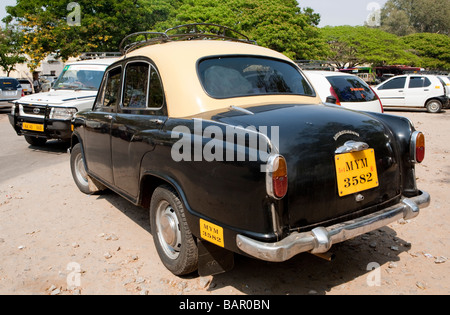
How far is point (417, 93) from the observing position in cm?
1689

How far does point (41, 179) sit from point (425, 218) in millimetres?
6080

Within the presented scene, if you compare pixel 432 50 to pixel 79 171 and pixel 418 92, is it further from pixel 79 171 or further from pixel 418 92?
pixel 79 171

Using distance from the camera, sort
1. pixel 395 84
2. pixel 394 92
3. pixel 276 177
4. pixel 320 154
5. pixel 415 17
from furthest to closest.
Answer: pixel 415 17 < pixel 395 84 < pixel 394 92 < pixel 320 154 < pixel 276 177

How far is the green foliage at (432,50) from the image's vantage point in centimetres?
5238

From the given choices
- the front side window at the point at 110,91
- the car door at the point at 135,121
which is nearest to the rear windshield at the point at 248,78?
the car door at the point at 135,121

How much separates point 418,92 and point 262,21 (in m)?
16.9

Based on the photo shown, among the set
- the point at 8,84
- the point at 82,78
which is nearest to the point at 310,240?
the point at 82,78

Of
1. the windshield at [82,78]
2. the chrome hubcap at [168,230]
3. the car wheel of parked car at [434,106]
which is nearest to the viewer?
the chrome hubcap at [168,230]

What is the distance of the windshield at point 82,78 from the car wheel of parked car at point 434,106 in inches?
548

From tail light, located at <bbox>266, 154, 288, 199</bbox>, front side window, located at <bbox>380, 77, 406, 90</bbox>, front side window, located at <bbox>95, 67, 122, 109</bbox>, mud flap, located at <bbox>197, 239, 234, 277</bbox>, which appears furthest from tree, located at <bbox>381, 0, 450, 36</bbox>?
tail light, located at <bbox>266, 154, 288, 199</bbox>

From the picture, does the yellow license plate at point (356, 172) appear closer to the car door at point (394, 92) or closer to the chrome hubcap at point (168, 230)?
the chrome hubcap at point (168, 230)

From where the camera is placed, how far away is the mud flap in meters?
3.04
